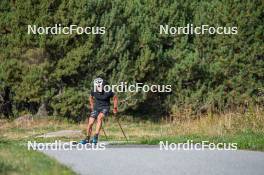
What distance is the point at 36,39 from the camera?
3422cm

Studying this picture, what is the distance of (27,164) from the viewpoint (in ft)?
34.9

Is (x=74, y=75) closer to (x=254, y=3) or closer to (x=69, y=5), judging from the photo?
(x=69, y=5)

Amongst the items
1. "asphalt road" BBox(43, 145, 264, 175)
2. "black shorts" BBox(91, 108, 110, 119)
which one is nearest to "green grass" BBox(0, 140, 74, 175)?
"asphalt road" BBox(43, 145, 264, 175)

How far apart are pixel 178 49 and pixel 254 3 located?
5519 mm

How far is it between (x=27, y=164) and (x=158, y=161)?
2.59 meters

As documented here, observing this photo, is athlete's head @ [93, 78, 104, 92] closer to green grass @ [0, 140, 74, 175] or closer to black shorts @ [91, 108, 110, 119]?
black shorts @ [91, 108, 110, 119]

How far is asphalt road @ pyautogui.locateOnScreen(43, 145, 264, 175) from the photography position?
10539mm

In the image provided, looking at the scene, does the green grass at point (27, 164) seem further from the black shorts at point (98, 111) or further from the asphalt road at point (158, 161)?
the black shorts at point (98, 111)

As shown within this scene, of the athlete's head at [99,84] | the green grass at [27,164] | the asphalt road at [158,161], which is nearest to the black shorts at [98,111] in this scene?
the athlete's head at [99,84]

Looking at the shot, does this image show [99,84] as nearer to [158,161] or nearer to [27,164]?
[158,161]

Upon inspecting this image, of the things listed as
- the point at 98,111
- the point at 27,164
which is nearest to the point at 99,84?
the point at 98,111

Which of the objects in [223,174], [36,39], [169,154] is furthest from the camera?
[36,39]

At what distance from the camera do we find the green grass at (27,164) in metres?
9.72

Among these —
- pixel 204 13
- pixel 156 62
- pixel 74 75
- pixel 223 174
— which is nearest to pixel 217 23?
pixel 204 13
